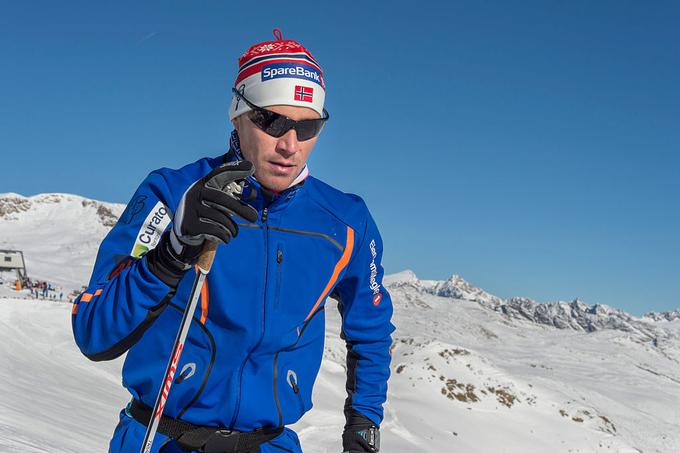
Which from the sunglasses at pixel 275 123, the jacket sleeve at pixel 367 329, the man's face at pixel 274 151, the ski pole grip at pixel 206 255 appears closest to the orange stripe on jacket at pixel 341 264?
the jacket sleeve at pixel 367 329

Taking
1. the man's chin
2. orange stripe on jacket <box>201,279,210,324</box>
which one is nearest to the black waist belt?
orange stripe on jacket <box>201,279,210,324</box>

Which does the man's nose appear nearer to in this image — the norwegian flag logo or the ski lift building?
the norwegian flag logo

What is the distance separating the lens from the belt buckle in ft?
8.67

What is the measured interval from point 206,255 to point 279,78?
43.3 inches

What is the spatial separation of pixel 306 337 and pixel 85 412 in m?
9.56

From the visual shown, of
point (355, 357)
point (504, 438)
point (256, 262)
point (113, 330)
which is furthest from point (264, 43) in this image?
point (504, 438)

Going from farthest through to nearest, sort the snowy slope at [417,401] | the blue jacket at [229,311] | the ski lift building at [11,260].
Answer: the ski lift building at [11,260], the snowy slope at [417,401], the blue jacket at [229,311]

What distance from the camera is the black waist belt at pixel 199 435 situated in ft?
8.64

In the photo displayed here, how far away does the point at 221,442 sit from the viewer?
8.70ft

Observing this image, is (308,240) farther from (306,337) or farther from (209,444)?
(209,444)

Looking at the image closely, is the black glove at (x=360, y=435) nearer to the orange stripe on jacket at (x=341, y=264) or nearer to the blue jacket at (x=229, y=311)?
the blue jacket at (x=229, y=311)

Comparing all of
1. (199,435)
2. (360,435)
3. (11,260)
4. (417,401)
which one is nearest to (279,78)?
(199,435)

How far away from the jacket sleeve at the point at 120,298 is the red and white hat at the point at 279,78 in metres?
0.85

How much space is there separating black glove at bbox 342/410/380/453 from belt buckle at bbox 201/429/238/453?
98 centimetres
